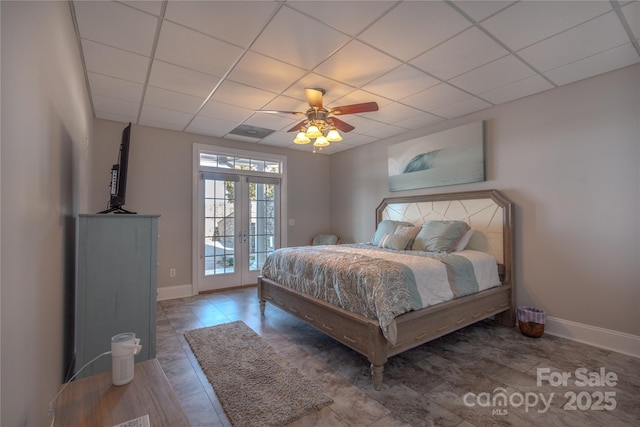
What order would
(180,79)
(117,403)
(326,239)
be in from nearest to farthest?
1. (117,403)
2. (180,79)
3. (326,239)

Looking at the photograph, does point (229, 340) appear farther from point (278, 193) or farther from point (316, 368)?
point (278, 193)

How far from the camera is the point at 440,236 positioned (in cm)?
342

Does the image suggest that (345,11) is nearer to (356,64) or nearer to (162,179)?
(356,64)

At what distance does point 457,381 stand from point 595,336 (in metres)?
1.76

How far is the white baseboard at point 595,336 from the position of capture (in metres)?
2.60

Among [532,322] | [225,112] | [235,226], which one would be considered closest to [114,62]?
[225,112]

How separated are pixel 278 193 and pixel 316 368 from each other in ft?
12.1

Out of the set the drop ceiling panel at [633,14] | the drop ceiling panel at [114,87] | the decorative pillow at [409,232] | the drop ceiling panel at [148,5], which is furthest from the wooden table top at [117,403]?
the drop ceiling panel at [633,14]

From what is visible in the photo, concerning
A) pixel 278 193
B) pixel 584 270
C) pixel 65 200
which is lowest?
pixel 584 270

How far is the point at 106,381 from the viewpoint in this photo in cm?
128

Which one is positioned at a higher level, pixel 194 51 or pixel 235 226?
pixel 194 51

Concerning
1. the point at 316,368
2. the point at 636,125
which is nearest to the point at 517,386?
the point at 316,368

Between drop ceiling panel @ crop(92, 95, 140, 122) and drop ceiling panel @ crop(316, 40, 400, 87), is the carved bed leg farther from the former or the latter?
drop ceiling panel @ crop(92, 95, 140, 122)

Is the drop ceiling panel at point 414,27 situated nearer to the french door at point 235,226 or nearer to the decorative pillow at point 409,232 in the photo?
the decorative pillow at point 409,232
